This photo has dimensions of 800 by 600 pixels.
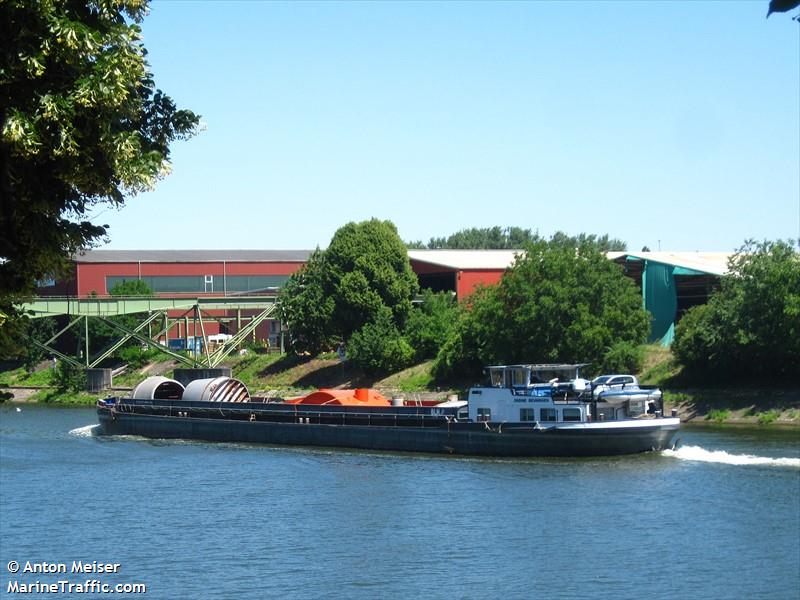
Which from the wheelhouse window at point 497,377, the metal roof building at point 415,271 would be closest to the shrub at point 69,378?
the metal roof building at point 415,271

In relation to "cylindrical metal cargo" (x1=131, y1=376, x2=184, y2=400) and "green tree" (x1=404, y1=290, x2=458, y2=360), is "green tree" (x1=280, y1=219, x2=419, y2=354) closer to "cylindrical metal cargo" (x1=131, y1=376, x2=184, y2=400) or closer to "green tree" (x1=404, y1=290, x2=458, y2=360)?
"green tree" (x1=404, y1=290, x2=458, y2=360)

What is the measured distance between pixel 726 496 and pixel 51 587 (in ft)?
63.8

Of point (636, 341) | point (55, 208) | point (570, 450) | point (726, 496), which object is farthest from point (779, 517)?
point (636, 341)

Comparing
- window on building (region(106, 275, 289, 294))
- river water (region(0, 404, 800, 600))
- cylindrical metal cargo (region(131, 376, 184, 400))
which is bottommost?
river water (region(0, 404, 800, 600))

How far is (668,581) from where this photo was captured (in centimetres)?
2325

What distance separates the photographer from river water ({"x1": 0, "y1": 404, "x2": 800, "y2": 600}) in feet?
77.9

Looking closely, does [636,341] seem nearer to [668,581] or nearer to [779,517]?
[779,517]

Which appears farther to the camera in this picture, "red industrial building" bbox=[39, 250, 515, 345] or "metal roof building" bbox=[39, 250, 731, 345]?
"red industrial building" bbox=[39, 250, 515, 345]

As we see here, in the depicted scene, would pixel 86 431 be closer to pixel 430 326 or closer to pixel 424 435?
pixel 424 435

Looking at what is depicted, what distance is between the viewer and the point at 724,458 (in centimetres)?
3812

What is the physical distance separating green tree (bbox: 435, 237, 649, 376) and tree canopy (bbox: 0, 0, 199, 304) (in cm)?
4724

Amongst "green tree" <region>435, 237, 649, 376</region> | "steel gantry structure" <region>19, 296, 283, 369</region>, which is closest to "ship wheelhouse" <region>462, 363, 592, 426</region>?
"green tree" <region>435, 237, 649, 376</region>

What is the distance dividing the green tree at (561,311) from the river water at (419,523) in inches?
476

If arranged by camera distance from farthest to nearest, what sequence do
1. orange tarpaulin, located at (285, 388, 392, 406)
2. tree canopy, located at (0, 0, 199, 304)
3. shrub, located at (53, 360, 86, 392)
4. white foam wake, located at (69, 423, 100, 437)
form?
shrub, located at (53, 360, 86, 392) → white foam wake, located at (69, 423, 100, 437) → orange tarpaulin, located at (285, 388, 392, 406) → tree canopy, located at (0, 0, 199, 304)
